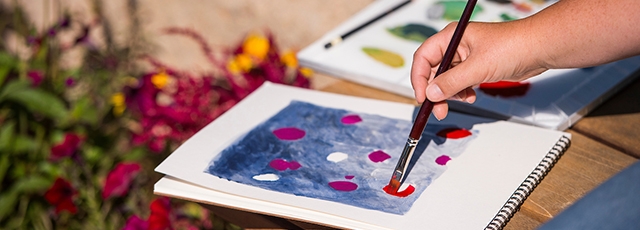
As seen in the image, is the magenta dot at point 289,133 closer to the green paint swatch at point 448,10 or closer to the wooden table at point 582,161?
the wooden table at point 582,161

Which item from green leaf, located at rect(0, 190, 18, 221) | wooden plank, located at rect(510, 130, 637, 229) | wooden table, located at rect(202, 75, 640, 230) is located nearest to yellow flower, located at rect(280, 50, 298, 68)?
wooden table, located at rect(202, 75, 640, 230)

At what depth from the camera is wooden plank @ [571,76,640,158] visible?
1.05m

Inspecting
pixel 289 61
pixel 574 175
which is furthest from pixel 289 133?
pixel 289 61

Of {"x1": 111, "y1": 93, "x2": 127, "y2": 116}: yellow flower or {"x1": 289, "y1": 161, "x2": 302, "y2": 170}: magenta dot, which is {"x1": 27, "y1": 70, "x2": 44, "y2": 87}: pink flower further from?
{"x1": 289, "y1": 161, "x2": 302, "y2": 170}: magenta dot

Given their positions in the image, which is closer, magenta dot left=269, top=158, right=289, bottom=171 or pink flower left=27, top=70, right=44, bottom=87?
magenta dot left=269, top=158, right=289, bottom=171

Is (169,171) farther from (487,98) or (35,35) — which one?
(35,35)

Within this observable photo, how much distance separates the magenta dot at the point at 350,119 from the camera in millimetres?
1104

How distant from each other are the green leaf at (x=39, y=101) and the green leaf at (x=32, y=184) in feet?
0.56

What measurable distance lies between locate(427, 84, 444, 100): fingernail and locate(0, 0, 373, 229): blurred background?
1.38ft

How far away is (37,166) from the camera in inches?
66.0

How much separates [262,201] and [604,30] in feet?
1.73

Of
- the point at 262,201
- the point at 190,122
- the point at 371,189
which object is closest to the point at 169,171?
the point at 262,201

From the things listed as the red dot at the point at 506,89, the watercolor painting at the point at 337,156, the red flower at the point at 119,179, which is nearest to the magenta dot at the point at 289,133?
the watercolor painting at the point at 337,156

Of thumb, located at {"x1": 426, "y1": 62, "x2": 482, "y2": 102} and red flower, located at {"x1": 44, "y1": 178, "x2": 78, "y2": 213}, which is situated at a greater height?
thumb, located at {"x1": 426, "y1": 62, "x2": 482, "y2": 102}
